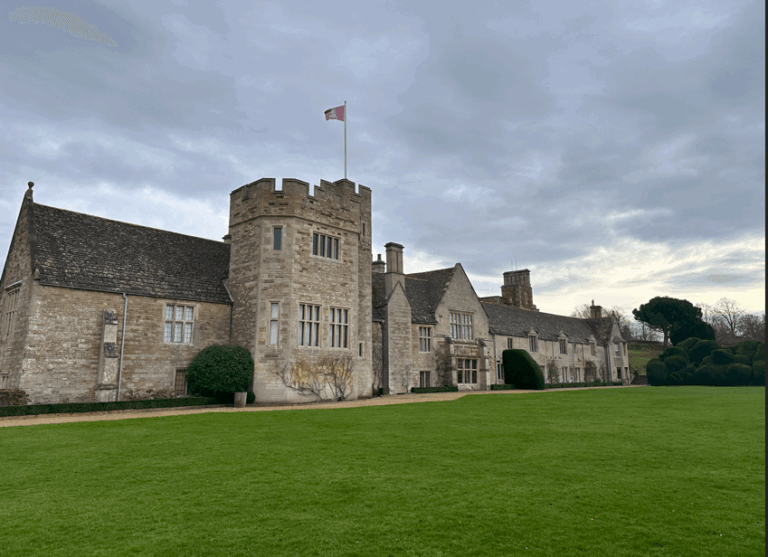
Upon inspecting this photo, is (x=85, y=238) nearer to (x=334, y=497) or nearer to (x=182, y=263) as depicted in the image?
(x=182, y=263)

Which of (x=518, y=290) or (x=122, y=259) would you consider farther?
(x=518, y=290)

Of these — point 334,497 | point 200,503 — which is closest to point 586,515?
point 334,497

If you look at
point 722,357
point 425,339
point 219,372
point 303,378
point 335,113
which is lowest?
point 303,378

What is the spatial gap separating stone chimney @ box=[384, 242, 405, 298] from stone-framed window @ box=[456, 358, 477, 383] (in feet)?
28.0

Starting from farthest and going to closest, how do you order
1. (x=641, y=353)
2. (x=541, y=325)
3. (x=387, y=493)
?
(x=641, y=353) → (x=541, y=325) → (x=387, y=493)

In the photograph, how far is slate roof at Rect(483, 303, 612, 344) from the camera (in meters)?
46.9

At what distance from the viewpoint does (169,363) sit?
80.1 ft

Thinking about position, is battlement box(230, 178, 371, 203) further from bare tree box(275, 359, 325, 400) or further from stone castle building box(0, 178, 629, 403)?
bare tree box(275, 359, 325, 400)

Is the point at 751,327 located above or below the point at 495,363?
above

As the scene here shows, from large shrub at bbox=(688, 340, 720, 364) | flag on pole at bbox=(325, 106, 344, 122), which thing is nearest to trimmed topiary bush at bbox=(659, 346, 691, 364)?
large shrub at bbox=(688, 340, 720, 364)

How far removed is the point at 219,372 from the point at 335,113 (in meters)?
16.5

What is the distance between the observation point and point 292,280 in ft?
84.6

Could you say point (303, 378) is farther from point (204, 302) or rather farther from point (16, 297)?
point (16, 297)

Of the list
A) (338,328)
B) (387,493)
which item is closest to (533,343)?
(338,328)
